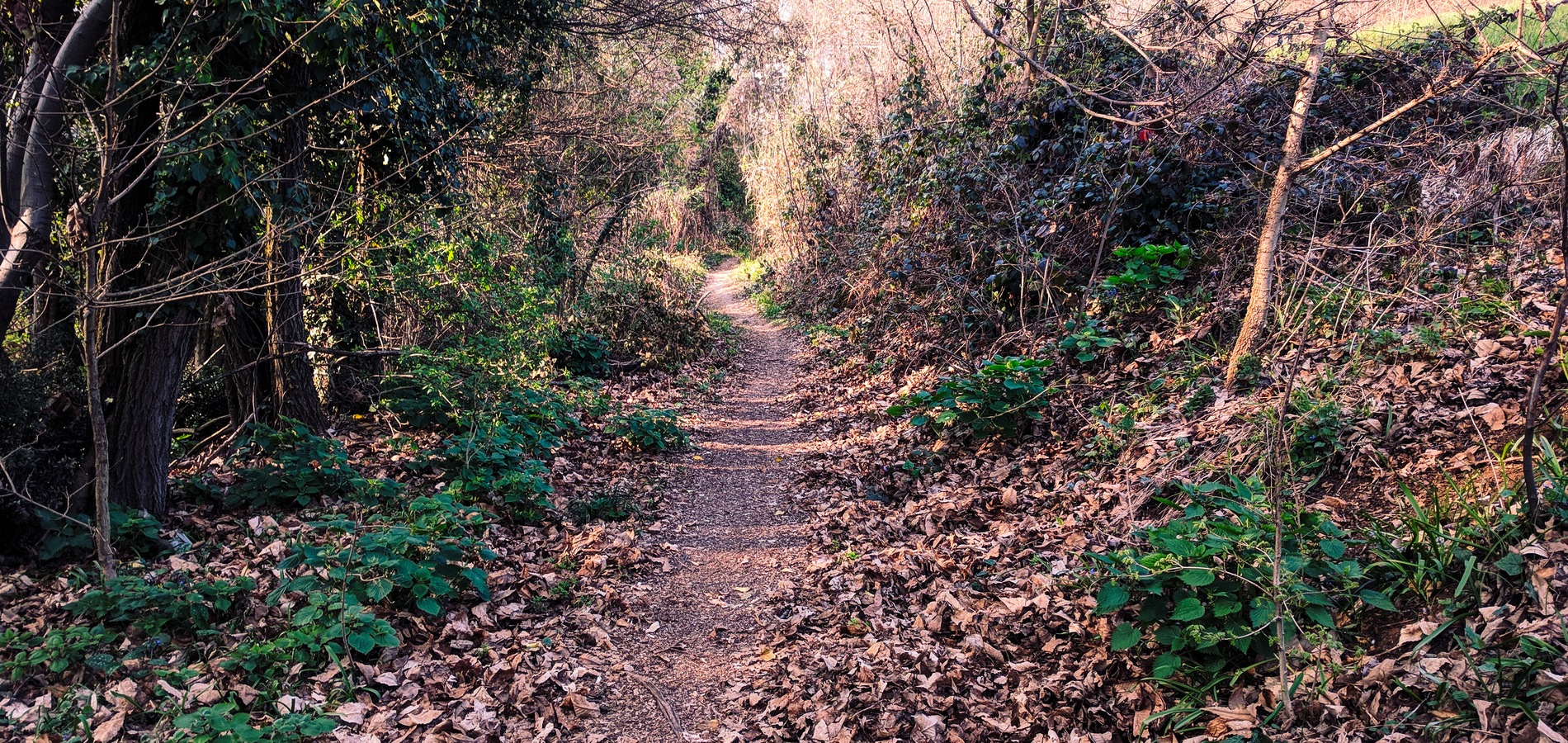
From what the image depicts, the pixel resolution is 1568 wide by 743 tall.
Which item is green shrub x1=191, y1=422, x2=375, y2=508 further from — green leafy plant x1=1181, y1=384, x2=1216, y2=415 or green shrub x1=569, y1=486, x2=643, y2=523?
green leafy plant x1=1181, y1=384, x2=1216, y2=415

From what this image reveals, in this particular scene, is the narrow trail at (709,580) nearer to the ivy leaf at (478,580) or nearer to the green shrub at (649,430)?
the green shrub at (649,430)

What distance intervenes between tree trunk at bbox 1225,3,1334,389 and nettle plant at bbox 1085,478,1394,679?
6.29 feet

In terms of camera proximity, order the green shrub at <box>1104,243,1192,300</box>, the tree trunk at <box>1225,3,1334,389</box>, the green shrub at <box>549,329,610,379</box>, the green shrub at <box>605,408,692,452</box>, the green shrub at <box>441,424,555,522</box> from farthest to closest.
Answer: the green shrub at <box>549,329,610,379</box> < the green shrub at <box>605,408,692,452</box> < the green shrub at <box>1104,243,1192,300</box> < the green shrub at <box>441,424,555,522</box> < the tree trunk at <box>1225,3,1334,389</box>

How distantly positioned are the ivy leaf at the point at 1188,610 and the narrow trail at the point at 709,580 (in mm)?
1938

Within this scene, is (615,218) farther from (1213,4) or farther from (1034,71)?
(1213,4)

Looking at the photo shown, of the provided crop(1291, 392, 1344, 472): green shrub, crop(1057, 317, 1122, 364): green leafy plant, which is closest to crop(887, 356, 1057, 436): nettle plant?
crop(1057, 317, 1122, 364): green leafy plant

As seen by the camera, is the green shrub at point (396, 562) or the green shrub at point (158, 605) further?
the green shrub at point (396, 562)

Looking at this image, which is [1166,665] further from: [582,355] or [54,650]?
[582,355]

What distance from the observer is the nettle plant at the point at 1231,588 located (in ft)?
9.86

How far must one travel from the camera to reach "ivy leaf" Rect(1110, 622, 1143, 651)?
3152 mm

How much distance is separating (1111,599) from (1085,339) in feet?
10.9

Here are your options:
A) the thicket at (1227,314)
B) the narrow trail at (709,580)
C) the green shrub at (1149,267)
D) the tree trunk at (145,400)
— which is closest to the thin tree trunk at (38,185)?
the tree trunk at (145,400)

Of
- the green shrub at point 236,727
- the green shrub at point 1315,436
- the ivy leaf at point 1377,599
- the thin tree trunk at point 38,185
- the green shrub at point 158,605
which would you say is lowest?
the green shrub at point 236,727

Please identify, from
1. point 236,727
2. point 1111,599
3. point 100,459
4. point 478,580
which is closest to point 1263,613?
point 1111,599
